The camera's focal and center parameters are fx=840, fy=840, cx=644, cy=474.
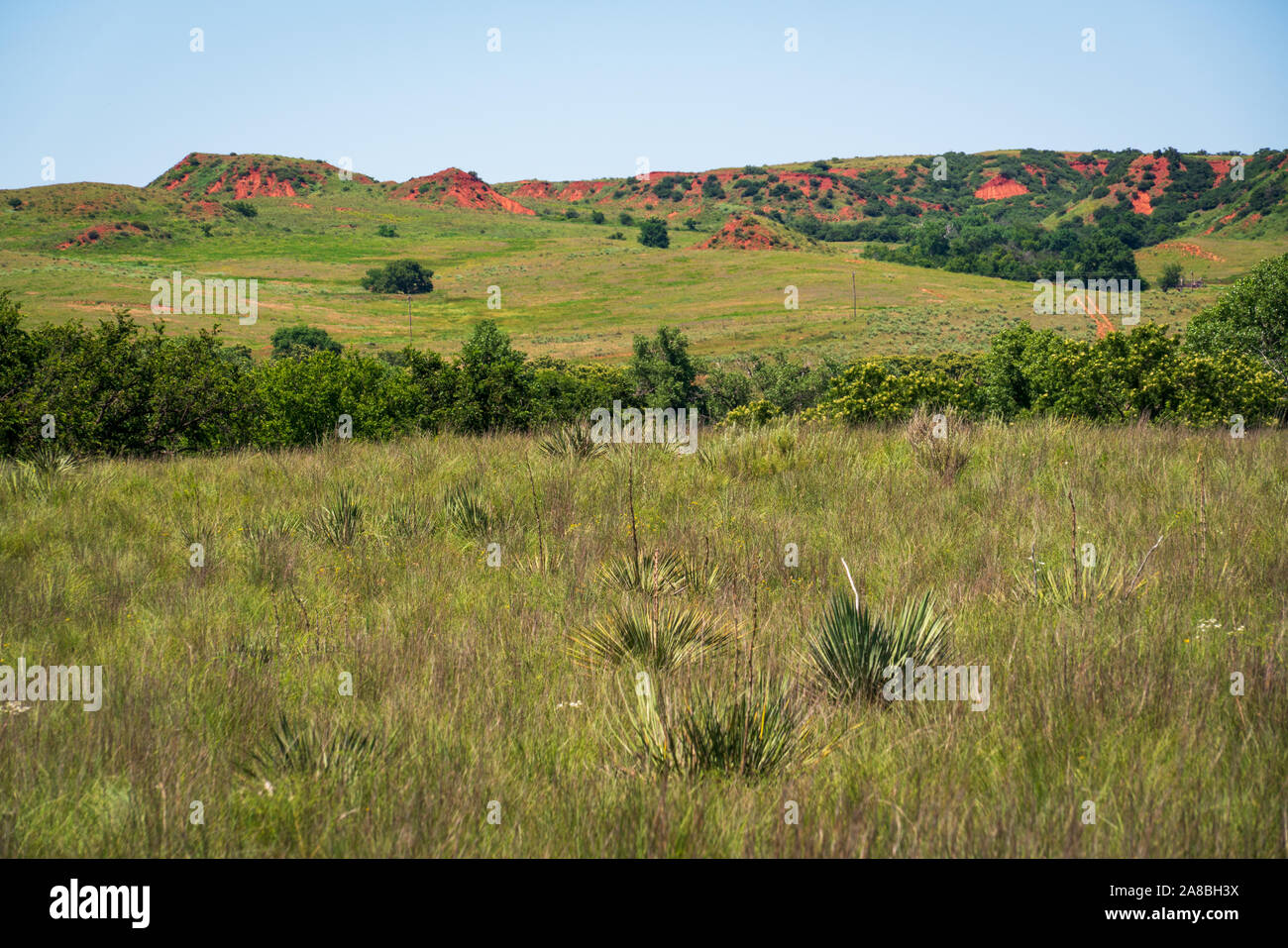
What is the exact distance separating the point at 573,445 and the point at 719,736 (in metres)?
6.14

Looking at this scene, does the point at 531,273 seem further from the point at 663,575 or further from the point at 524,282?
the point at 663,575

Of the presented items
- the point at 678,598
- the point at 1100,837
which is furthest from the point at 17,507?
the point at 1100,837

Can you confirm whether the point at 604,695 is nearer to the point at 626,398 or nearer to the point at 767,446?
the point at 767,446

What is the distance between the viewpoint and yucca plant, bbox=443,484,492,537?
6.16m

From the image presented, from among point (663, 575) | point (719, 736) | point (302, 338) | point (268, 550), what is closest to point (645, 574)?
point (663, 575)

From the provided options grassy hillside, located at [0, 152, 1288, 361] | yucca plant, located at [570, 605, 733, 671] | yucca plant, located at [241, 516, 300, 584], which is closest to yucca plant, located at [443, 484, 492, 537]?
yucca plant, located at [241, 516, 300, 584]

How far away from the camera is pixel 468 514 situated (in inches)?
247

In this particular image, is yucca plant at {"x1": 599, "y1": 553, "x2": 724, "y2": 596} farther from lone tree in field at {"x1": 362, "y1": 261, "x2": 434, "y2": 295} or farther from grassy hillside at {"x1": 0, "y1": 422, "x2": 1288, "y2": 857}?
lone tree in field at {"x1": 362, "y1": 261, "x2": 434, "y2": 295}

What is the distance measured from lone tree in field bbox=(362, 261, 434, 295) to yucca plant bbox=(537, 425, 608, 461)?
12115 centimetres

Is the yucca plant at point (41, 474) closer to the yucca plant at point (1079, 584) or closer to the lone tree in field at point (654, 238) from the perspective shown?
the yucca plant at point (1079, 584)

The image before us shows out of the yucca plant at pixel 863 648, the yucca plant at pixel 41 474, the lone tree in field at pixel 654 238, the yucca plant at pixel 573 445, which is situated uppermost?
the lone tree in field at pixel 654 238

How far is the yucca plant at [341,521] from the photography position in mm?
6059

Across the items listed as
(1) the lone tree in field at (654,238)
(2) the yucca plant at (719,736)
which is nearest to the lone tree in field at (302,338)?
(2) the yucca plant at (719,736)

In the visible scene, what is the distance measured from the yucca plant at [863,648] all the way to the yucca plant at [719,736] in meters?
0.53
